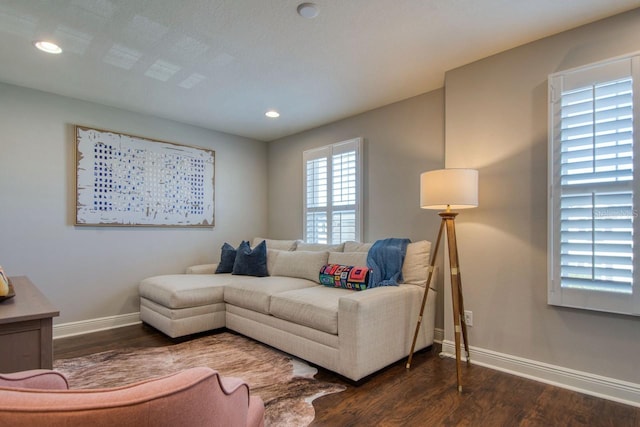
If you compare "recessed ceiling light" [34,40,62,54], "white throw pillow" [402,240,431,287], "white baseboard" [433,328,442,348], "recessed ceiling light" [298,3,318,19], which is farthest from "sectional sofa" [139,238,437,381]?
"recessed ceiling light" [34,40,62,54]

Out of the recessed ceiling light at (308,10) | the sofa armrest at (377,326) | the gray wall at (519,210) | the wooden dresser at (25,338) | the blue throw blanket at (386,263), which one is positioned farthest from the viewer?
the blue throw blanket at (386,263)

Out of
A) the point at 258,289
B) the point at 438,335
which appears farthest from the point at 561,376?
the point at 258,289

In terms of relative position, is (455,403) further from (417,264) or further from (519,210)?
(519,210)

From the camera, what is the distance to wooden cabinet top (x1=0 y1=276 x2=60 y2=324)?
58.6 inches

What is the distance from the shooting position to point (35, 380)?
3.30ft

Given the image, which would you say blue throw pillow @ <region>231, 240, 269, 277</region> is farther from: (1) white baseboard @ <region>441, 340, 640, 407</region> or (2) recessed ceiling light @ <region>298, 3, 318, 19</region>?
(2) recessed ceiling light @ <region>298, 3, 318, 19</region>

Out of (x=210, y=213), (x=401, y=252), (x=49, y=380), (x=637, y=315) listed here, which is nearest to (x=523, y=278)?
(x=637, y=315)

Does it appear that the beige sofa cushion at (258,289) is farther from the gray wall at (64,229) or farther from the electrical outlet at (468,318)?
the electrical outlet at (468,318)

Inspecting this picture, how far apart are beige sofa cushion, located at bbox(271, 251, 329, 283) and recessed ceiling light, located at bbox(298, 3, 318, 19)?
228cm

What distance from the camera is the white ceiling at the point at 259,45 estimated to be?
2105mm

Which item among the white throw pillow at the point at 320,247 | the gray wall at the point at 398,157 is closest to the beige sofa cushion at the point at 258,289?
the white throw pillow at the point at 320,247

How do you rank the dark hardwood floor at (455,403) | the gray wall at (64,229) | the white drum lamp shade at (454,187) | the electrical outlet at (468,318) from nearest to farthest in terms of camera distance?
the dark hardwood floor at (455,403) → the white drum lamp shade at (454,187) → the electrical outlet at (468,318) → the gray wall at (64,229)

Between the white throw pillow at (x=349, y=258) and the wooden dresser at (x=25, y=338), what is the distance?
7.69ft

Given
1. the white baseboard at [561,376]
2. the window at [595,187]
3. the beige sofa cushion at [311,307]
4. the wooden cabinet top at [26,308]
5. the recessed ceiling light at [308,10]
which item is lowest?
the white baseboard at [561,376]
